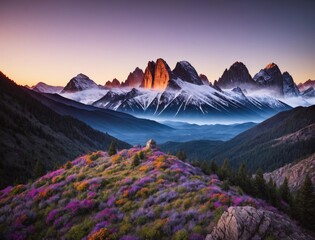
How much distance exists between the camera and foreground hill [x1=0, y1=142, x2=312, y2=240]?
688 inches

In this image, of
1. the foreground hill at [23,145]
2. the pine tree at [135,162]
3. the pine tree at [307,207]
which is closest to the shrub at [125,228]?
the pine tree at [135,162]

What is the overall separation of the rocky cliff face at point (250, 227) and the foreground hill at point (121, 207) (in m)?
0.23

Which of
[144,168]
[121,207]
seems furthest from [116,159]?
[121,207]

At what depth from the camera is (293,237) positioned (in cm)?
1512

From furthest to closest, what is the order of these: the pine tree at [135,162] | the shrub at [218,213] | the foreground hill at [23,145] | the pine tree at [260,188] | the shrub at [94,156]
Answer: the foreground hill at [23,145] → the pine tree at [260,188] → the shrub at [94,156] → the pine tree at [135,162] → the shrub at [218,213]

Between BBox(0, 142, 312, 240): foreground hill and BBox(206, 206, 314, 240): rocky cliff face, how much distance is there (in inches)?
9.0

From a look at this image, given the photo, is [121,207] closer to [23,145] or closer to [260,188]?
[260,188]

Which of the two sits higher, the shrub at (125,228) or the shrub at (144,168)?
the shrub at (144,168)

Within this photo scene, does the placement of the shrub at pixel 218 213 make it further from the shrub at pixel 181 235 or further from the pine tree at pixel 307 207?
the pine tree at pixel 307 207

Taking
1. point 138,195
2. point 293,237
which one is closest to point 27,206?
point 138,195

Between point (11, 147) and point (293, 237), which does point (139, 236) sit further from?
point (11, 147)

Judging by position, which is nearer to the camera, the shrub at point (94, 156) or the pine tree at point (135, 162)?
the pine tree at point (135, 162)

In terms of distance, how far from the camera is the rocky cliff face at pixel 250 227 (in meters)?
14.8

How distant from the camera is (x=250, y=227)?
15.0m
